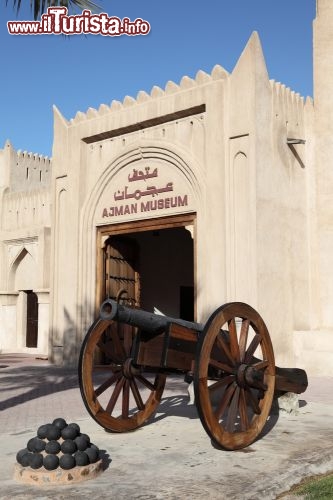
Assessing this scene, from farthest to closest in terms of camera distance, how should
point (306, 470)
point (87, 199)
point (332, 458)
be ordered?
point (87, 199)
point (332, 458)
point (306, 470)

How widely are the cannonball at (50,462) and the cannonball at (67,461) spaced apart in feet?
0.12

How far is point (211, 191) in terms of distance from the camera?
1285cm

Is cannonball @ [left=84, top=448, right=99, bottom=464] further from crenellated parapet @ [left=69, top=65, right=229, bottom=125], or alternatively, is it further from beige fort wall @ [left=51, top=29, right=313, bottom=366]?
crenellated parapet @ [left=69, top=65, right=229, bottom=125]

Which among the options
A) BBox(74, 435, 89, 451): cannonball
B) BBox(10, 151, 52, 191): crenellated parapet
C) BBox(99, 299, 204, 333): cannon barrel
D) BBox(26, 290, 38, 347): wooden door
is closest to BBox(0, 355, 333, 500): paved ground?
BBox(74, 435, 89, 451): cannonball

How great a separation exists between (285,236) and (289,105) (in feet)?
10.5

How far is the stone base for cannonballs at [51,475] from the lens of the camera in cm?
448

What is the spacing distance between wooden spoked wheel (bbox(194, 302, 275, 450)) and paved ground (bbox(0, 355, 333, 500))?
221 millimetres

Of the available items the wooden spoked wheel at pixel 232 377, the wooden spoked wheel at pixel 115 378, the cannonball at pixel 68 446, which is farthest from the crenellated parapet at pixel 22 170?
the cannonball at pixel 68 446

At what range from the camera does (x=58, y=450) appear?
4.65 meters

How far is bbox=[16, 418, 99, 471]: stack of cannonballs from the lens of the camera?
15.0 ft

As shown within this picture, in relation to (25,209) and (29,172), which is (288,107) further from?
Result: (29,172)

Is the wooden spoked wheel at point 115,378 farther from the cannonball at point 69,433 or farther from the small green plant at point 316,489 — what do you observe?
the small green plant at point 316,489

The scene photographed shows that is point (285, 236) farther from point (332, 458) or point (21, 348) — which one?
point (21, 348)

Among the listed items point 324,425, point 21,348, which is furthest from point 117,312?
point 21,348
